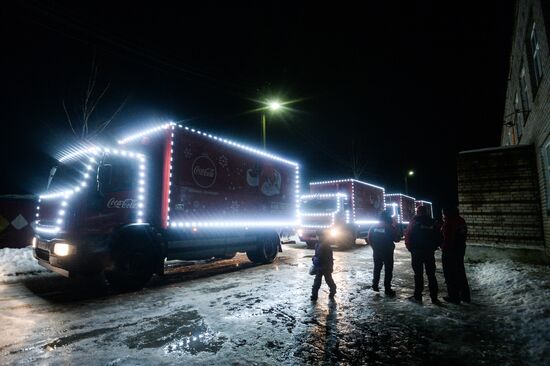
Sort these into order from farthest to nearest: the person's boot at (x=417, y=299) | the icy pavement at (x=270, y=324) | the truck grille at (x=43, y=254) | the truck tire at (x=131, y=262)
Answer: the truck tire at (x=131, y=262) < the truck grille at (x=43, y=254) < the person's boot at (x=417, y=299) < the icy pavement at (x=270, y=324)

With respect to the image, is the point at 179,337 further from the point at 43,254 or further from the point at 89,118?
the point at 89,118

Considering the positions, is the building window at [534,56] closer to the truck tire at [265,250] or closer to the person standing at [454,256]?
the person standing at [454,256]

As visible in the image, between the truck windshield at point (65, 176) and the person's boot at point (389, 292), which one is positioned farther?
the truck windshield at point (65, 176)

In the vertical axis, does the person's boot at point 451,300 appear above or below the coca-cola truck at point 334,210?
below

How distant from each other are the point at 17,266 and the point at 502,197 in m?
14.5

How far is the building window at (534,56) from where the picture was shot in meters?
8.80

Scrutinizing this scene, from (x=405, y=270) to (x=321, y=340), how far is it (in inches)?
244

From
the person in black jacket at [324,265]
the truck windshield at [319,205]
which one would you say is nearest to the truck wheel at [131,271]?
the person in black jacket at [324,265]

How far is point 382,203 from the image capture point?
1869cm

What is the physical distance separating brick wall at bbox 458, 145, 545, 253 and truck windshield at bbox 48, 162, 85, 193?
35.8 feet

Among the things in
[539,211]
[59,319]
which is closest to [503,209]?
[539,211]

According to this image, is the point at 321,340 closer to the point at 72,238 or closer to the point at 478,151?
the point at 72,238

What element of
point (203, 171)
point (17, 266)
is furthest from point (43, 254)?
point (203, 171)

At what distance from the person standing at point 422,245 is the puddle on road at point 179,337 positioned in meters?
3.81
